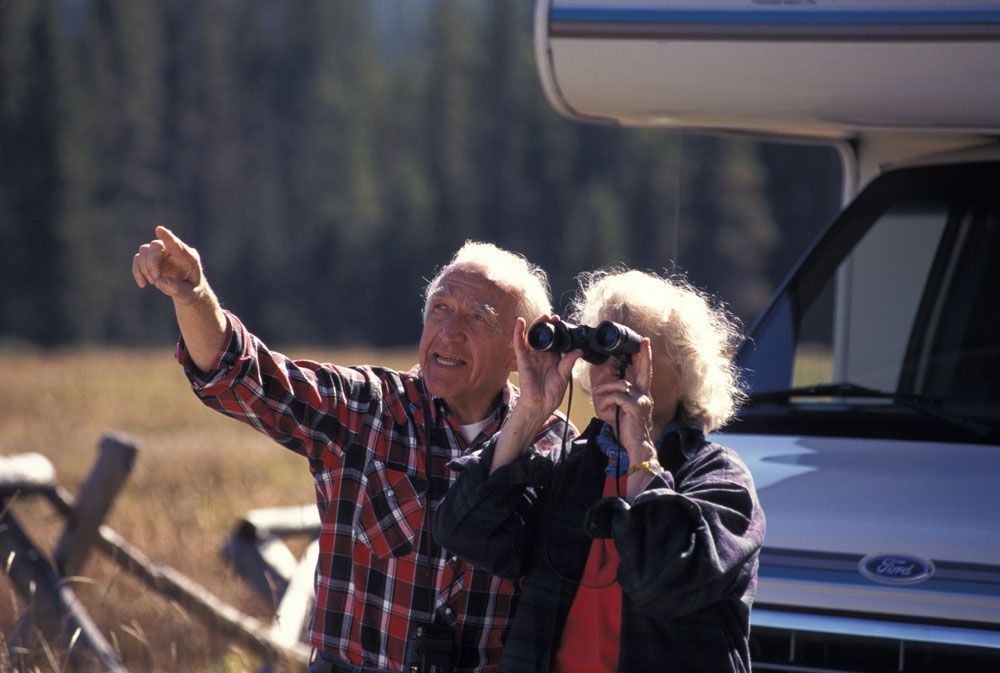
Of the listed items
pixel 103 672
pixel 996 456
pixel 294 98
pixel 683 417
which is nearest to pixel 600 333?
pixel 683 417

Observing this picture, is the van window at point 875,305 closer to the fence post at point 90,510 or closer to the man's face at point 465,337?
the man's face at point 465,337

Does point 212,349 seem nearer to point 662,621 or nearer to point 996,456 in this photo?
point 662,621

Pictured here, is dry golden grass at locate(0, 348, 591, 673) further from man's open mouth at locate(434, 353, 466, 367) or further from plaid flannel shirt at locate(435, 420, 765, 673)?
plaid flannel shirt at locate(435, 420, 765, 673)

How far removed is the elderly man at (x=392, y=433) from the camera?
3387 mm

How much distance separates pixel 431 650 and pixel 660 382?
0.82 m

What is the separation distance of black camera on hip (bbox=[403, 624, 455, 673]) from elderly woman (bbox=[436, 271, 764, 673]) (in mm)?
261

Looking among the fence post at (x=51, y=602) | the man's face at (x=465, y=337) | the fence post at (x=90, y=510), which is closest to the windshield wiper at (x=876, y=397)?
the man's face at (x=465, y=337)

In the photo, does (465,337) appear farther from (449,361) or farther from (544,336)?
(544,336)

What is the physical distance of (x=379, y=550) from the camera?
348 cm

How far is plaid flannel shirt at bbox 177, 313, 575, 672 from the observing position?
343 centimetres

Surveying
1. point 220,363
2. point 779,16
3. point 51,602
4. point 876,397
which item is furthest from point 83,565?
point 779,16

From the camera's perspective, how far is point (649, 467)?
298cm

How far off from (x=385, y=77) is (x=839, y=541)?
71458mm

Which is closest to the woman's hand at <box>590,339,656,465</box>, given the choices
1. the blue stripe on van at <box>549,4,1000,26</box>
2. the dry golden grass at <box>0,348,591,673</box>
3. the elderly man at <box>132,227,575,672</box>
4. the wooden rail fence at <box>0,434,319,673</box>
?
the elderly man at <box>132,227,575,672</box>
